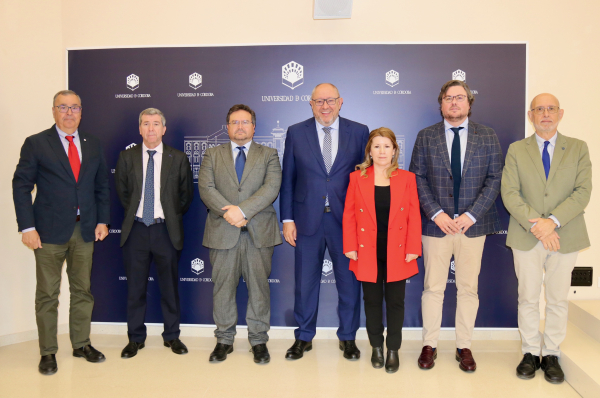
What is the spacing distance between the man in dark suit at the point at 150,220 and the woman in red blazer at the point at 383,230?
1523 mm

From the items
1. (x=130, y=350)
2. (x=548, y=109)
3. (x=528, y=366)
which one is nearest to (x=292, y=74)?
(x=548, y=109)

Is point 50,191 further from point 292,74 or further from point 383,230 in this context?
point 383,230

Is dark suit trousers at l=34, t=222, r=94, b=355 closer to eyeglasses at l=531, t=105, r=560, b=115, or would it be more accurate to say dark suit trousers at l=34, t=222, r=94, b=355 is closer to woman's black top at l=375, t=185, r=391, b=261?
woman's black top at l=375, t=185, r=391, b=261

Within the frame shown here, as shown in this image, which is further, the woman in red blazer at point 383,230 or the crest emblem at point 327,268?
the crest emblem at point 327,268

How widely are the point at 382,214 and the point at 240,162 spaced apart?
4.12 ft

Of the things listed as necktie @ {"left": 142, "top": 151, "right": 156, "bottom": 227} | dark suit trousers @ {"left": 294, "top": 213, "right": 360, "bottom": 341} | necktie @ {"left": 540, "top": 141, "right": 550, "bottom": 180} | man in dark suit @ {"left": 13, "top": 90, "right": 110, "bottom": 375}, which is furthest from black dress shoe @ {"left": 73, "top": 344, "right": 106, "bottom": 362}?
necktie @ {"left": 540, "top": 141, "right": 550, "bottom": 180}

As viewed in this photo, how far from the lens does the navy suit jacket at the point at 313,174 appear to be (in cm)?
325

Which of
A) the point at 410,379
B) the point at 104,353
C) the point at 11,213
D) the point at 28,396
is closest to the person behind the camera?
the point at 28,396

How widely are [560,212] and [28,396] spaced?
13.0 feet

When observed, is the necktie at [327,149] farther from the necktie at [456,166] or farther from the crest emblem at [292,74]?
the necktie at [456,166]

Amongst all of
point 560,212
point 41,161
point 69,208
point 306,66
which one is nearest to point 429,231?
point 560,212

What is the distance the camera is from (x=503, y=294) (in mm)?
3895

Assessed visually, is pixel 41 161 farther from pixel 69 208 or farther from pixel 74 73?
pixel 74 73

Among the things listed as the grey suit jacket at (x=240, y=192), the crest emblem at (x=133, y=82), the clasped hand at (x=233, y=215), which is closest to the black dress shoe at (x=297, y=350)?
the grey suit jacket at (x=240, y=192)
